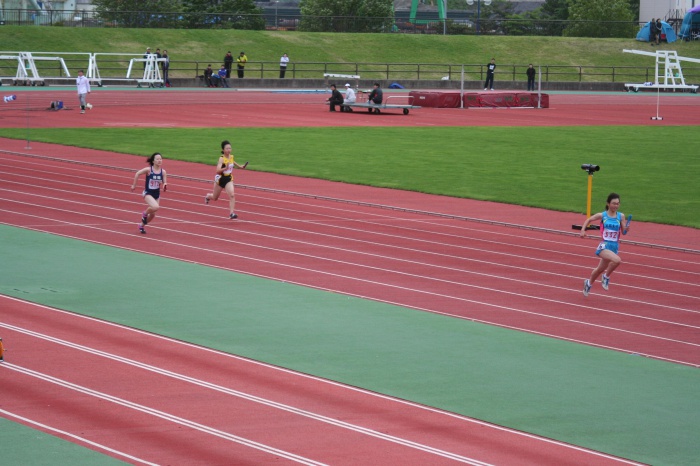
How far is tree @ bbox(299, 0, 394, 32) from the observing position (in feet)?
282

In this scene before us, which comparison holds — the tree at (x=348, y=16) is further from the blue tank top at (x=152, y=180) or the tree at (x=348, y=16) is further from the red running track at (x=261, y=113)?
the blue tank top at (x=152, y=180)

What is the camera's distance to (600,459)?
27.4 ft

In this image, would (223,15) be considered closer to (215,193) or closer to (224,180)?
(215,193)

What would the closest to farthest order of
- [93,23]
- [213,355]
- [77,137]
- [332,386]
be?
1. [332,386]
2. [213,355]
3. [77,137]
4. [93,23]

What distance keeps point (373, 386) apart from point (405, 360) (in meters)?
1.04

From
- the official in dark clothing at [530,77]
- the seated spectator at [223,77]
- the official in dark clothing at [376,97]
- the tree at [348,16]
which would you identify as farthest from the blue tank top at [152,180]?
the tree at [348,16]

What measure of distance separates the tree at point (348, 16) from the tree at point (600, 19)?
571 inches

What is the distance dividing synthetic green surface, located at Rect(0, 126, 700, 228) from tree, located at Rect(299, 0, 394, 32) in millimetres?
46590

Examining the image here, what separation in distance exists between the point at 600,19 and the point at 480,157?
68598 mm

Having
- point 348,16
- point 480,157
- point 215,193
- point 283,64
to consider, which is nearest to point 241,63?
point 283,64

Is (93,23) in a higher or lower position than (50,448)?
higher

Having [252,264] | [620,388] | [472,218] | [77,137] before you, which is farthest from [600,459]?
[77,137]

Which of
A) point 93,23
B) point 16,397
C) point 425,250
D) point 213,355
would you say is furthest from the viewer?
point 93,23

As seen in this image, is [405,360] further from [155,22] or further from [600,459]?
[155,22]
